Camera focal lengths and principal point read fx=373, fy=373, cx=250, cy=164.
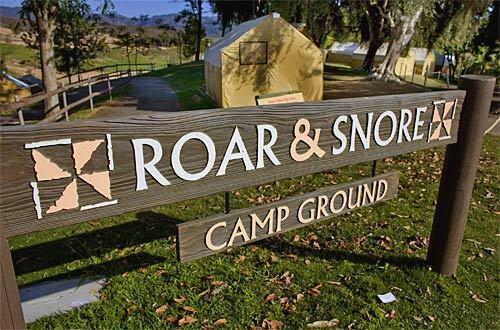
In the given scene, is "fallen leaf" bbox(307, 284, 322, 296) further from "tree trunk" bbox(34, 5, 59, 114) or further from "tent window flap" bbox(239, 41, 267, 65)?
"tree trunk" bbox(34, 5, 59, 114)

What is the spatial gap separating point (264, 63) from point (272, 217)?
1185 cm

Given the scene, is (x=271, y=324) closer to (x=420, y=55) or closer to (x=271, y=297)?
(x=271, y=297)

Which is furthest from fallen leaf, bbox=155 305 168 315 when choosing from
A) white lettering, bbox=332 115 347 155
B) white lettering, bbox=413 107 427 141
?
white lettering, bbox=413 107 427 141

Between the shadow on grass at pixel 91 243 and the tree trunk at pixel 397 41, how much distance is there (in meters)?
16.8

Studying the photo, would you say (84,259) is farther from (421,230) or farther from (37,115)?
(37,115)

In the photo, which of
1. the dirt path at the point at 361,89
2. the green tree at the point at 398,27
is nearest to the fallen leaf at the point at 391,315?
the dirt path at the point at 361,89

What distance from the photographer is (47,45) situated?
39.2 feet

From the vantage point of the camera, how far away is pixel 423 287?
10.7 feet

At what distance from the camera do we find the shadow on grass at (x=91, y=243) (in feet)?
12.3

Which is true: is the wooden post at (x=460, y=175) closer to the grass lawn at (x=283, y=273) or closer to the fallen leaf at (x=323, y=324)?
the grass lawn at (x=283, y=273)

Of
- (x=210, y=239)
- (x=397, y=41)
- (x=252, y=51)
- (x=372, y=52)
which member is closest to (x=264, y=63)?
(x=252, y=51)

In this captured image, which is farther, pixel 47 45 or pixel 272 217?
pixel 47 45

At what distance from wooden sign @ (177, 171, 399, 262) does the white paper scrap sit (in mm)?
921

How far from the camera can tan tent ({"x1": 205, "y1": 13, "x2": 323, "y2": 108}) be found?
42.4 ft
